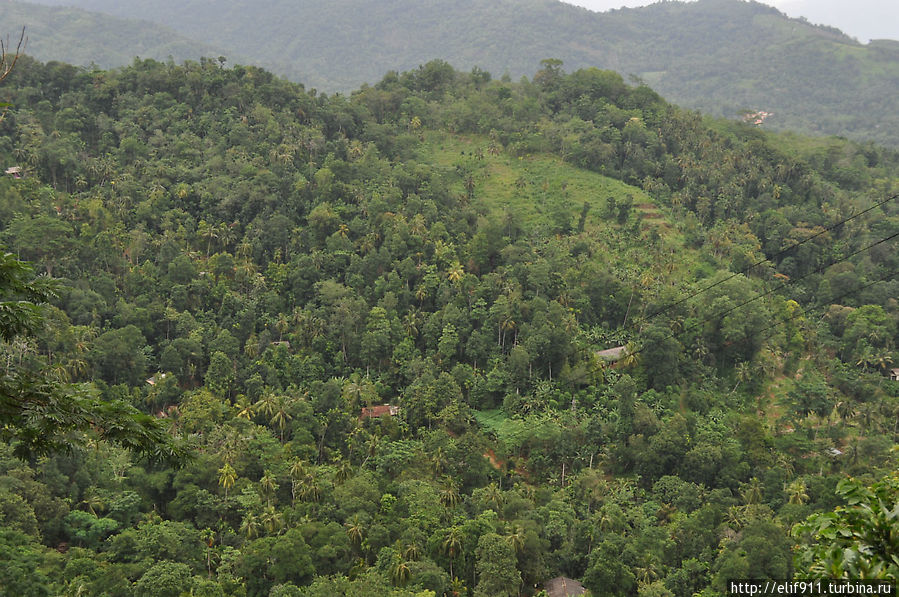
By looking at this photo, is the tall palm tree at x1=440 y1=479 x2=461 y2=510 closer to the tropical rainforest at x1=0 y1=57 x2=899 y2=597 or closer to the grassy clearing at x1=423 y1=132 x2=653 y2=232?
the tropical rainforest at x1=0 y1=57 x2=899 y2=597

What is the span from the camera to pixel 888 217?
60.5 meters

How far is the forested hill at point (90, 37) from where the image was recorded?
156m

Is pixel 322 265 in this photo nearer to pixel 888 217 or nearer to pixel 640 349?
pixel 640 349

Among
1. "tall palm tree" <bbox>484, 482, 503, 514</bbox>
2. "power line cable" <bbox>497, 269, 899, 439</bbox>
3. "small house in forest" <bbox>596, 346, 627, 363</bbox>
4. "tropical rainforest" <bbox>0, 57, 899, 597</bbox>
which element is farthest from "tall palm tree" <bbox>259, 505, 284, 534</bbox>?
"small house in forest" <bbox>596, 346, 627, 363</bbox>

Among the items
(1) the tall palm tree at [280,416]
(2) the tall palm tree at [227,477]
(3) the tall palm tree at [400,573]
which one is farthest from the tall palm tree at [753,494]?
(2) the tall palm tree at [227,477]

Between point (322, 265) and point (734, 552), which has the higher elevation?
point (322, 265)

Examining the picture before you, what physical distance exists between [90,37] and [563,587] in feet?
600

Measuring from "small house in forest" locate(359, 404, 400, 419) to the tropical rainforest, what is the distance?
0.71 m

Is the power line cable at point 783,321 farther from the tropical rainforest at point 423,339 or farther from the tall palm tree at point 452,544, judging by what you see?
the tall palm tree at point 452,544

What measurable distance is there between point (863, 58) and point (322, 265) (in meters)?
173

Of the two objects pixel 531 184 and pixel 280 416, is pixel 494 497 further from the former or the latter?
pixel 531 184

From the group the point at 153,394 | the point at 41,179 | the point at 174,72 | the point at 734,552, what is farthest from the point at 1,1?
the point at 734,552

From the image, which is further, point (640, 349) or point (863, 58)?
point (863, 58)

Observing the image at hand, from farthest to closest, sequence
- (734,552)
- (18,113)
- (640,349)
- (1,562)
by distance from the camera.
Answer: (18,113) < (640,349) < (734,552) < (1,562)
